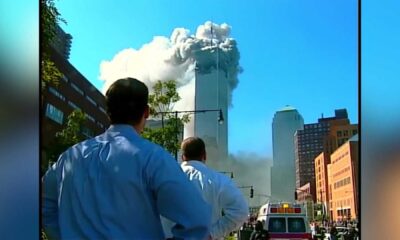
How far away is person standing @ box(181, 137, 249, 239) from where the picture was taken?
1259 mm

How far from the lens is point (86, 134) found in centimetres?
94

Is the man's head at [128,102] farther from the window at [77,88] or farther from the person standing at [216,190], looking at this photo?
the person standing at [216,190]

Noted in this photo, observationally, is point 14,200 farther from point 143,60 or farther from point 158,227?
point 143,60

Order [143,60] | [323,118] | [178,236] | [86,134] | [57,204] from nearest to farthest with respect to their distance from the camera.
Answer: [178,236] → [57,204] → [86,134] → [143,60] → [323,118]

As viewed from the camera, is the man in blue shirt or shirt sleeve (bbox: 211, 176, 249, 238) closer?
the man in blue shirt

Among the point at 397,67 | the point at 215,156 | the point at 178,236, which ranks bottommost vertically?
the point at 178,236

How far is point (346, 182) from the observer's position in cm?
90

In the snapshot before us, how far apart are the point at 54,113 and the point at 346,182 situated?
25.2 inches

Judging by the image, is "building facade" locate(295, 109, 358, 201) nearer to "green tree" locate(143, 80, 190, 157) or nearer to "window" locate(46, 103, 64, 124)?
"green tree" locate(143, 80, 190, 157)

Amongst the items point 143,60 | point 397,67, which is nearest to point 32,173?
point 143,60

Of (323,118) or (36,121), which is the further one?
(323,118)

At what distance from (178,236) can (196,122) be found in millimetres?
588

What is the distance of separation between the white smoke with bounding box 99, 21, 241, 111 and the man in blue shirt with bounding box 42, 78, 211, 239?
0.26 meters

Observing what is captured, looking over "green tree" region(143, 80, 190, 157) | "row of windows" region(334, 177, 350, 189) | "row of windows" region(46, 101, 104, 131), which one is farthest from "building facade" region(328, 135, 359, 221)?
"row of windows" region(46, 101, 104, 131)
